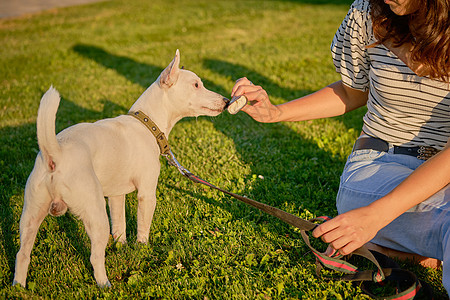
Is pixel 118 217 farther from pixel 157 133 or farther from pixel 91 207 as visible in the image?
pixel 91 207

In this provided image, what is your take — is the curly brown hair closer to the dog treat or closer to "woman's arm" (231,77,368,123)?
"woman's arm" (231,77,368,123)

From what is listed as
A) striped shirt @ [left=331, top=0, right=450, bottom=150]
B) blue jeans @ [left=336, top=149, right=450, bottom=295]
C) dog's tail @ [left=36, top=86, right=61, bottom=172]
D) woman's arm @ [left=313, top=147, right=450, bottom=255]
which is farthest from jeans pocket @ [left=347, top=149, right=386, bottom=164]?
dog's tail @ [left=36, top=86, right=61, bottom=172]

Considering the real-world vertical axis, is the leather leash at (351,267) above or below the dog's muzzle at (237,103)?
below

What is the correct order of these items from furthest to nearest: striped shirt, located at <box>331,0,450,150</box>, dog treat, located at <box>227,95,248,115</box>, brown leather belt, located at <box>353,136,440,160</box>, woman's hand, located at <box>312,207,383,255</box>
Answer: dog treat, located at <box>227,95,248,115</box> → brown leather belt, located at <box>353,136,440,160</box> → striped shirt, located at <box>331,0,450,150</box> → woman's hand, located at <box>312,207,383,255</box>

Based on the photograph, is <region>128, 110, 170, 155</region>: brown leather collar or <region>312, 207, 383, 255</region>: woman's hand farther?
<region>128, 110, 170, 155</region>: brown leather collar

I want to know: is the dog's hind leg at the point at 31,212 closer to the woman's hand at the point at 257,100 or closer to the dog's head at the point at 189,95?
the dog's head at the point at 189,95

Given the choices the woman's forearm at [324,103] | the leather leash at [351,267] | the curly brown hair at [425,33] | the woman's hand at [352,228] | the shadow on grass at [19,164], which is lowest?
the shadow on grass at [19,164]

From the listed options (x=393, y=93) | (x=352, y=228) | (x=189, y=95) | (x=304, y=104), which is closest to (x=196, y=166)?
(x=189, y=95)

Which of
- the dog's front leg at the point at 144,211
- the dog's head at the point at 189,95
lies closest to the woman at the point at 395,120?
the dog's head at the point at 189,95

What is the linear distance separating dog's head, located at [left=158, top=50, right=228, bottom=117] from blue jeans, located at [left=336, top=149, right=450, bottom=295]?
3.88ft

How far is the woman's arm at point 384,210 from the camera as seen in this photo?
2234 mm

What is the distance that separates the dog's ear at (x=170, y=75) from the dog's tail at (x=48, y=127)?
3.43ft

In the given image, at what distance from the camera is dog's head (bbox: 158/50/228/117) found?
3.43 m

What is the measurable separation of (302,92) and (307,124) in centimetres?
148
